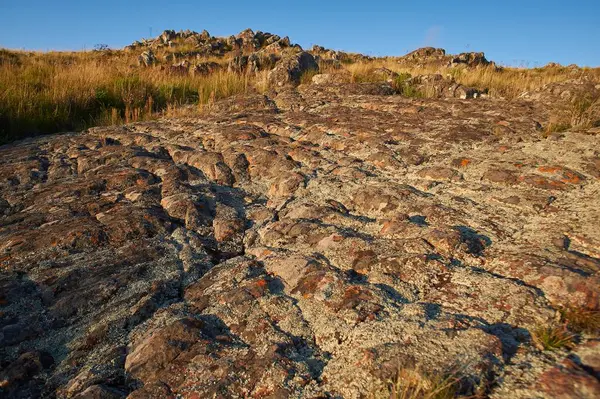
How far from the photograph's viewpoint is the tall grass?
6.41 meters

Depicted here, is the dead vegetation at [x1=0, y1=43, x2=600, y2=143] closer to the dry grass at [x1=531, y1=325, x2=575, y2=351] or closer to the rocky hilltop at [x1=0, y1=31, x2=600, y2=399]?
the rocky hilltop at [x1=0, y1=31, x2=600, y2=399]

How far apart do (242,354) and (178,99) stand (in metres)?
7.49

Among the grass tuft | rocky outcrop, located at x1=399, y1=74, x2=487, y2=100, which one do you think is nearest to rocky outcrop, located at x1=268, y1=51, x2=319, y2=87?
rocky outcrop, located at x1=399, y1=74, x2=487, y2=100

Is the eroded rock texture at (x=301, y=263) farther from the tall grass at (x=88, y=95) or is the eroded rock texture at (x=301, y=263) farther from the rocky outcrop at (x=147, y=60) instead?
the rocky outcrop at (x=147, y=60)

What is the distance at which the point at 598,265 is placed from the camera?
6.53 feet

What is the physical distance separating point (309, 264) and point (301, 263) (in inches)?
2.1

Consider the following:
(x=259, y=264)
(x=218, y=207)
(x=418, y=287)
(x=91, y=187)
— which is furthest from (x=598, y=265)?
(x=91, y=187)

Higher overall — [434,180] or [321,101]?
[321,101]

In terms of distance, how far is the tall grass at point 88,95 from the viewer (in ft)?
21.0

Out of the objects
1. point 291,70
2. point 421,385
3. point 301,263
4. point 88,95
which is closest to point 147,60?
point 88,95

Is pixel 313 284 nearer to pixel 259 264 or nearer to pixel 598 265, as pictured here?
pixel 259 264

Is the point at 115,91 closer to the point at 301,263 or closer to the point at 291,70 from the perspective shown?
the point at 291,70

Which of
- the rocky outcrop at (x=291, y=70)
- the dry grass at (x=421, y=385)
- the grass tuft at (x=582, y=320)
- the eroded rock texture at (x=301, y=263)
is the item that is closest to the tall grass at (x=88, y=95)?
the rocky outcrop at (x=291, y=70)

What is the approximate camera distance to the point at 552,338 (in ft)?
5.04
